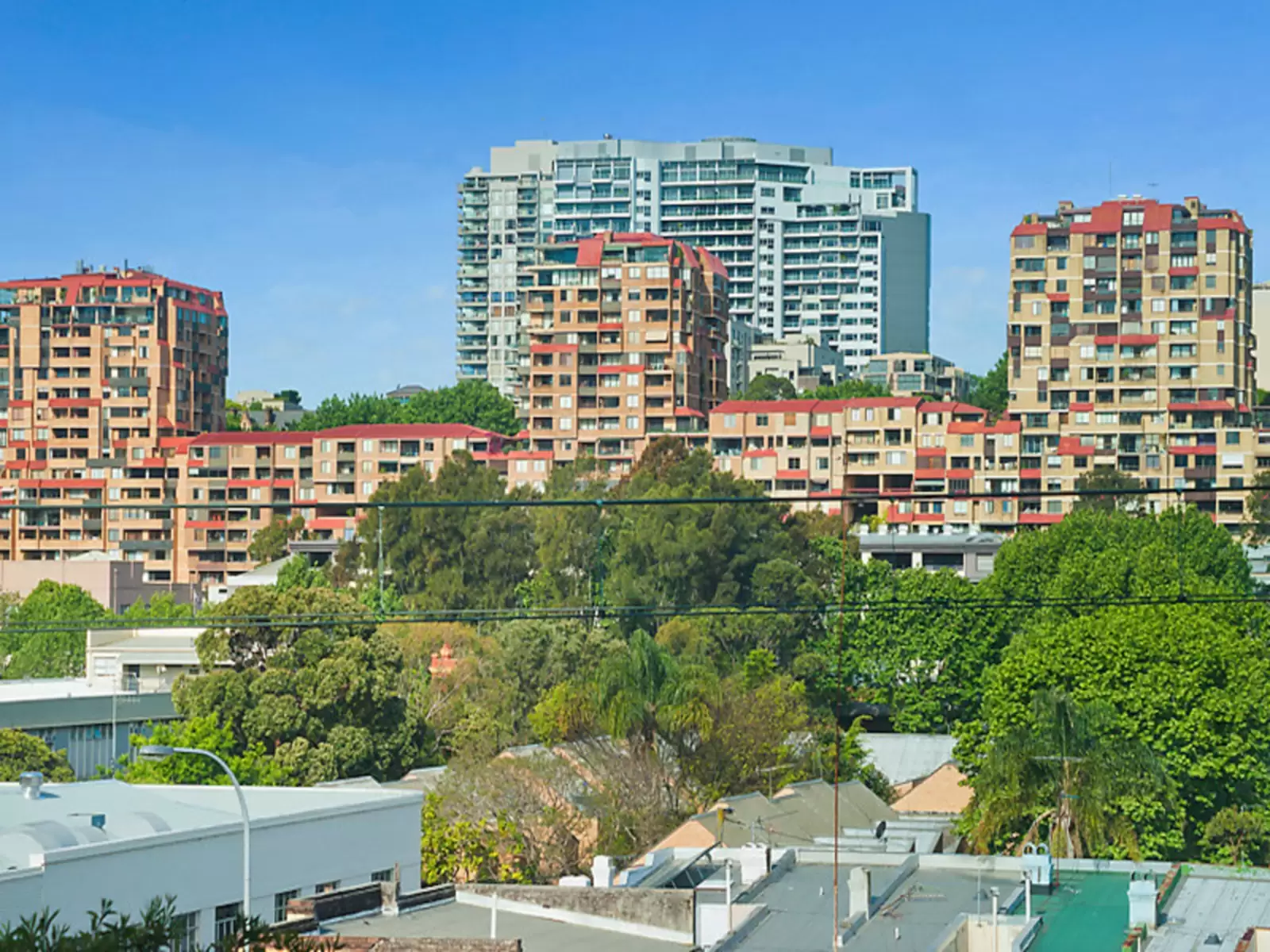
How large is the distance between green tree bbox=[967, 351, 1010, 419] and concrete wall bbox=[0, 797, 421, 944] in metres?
102

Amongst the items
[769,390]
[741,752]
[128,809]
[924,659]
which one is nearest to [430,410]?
[769,390]

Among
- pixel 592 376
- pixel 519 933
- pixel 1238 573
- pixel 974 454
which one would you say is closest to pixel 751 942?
pixel 519 933

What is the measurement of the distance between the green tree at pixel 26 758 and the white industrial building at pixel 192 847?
48.7 feet

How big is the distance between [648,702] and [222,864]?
22.7 metres

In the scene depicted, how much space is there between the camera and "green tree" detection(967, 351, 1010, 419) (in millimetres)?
134000

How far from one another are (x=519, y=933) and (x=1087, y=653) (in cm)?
2401

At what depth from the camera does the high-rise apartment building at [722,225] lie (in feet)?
603

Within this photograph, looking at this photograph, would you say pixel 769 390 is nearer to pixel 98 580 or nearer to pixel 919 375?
pixel 919 375

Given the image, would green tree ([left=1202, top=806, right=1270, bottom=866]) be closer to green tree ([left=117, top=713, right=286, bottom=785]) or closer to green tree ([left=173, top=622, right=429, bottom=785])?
green tree ([left=173, top=622, right=429, bottom=785])

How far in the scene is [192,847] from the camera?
2830 cm

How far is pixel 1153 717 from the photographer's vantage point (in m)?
46.8

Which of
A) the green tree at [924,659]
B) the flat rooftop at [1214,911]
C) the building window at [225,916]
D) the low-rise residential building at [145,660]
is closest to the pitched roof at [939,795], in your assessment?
the green tree at [924,659]

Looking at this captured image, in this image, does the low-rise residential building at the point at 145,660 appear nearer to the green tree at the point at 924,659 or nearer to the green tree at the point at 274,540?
the green tree at the point at 924,659

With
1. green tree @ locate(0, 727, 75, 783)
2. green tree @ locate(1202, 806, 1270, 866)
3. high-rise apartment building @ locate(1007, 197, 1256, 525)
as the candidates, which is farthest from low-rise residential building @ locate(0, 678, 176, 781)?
high-rise apartment building @ locate(1007, 197, 1256, 525)
